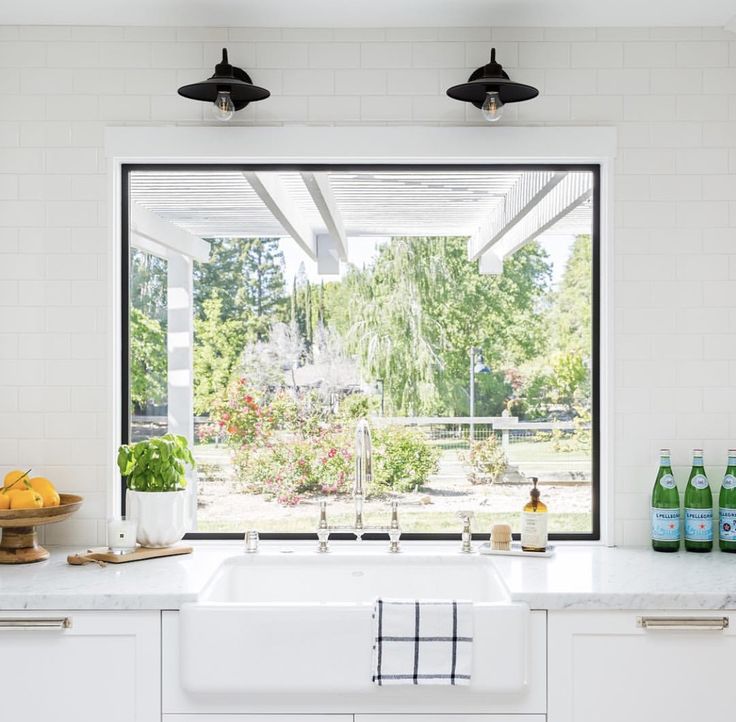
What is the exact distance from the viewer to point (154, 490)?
2.70 meters

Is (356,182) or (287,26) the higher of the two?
(287,26)

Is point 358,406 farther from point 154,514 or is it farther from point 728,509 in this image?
point 728,509

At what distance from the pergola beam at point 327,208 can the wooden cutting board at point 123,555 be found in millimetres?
1174

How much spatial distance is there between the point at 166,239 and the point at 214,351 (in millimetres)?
449

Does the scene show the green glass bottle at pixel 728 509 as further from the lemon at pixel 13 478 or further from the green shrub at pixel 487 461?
the lemon at pixel 13 478

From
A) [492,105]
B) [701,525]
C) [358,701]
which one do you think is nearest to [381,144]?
[492,105]

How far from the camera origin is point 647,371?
283 cm

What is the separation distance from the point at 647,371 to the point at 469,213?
33.3 inches

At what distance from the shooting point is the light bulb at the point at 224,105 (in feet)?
8.54

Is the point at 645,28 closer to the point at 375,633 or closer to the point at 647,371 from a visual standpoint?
the point at 647,371

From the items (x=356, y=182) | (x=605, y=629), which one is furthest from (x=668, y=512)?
(x=356, y=182)

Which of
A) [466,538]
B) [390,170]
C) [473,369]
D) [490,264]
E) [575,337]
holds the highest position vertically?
[390,170]

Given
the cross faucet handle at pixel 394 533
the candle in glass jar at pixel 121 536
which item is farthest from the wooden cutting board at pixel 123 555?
the cross faucet handle at pixel 394 533

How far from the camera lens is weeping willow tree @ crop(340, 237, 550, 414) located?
296cm
